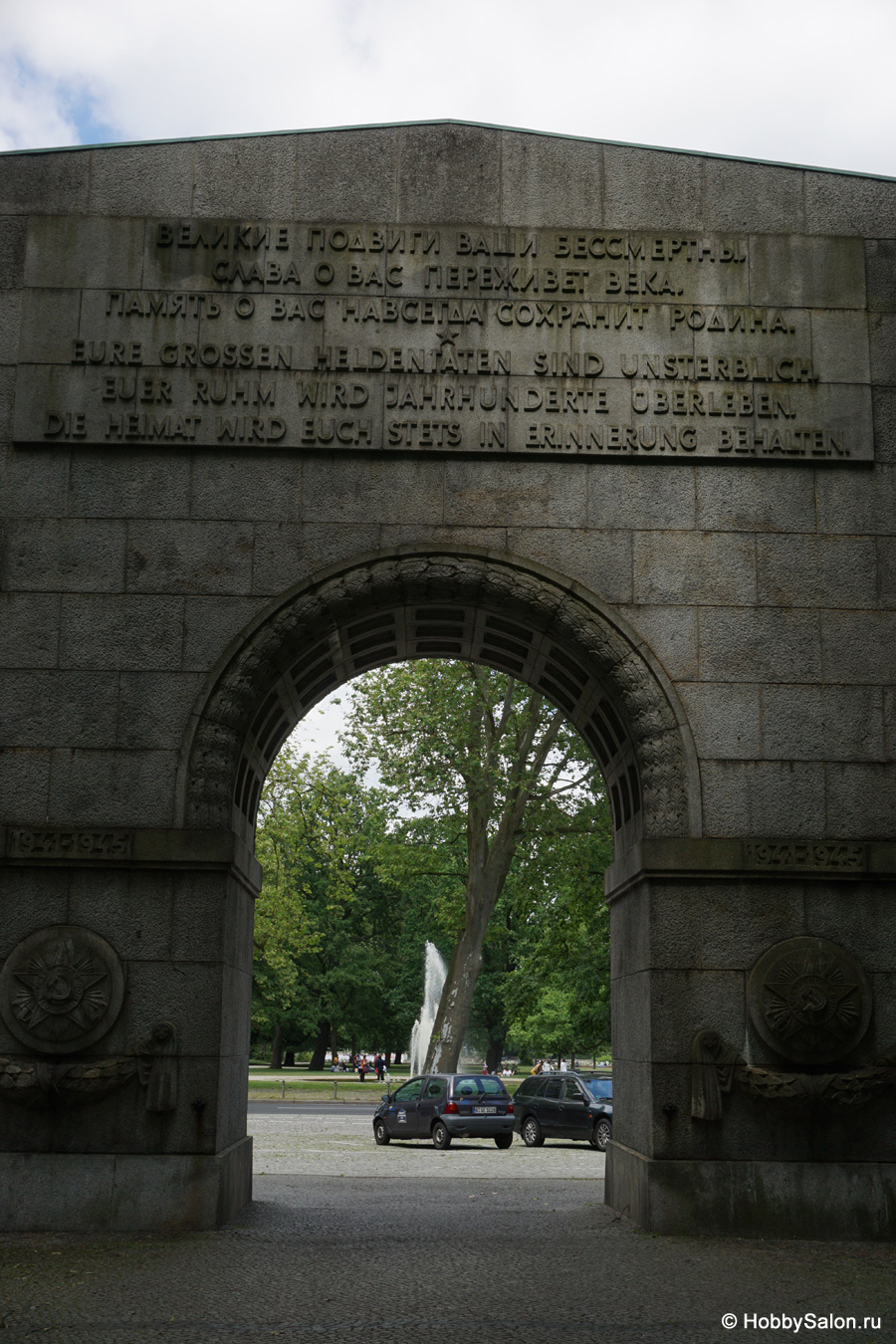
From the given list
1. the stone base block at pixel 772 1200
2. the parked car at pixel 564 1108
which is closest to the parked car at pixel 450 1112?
the parked car at pixel 564 1108

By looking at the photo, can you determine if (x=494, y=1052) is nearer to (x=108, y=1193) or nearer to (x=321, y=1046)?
(x=321, y=1046)

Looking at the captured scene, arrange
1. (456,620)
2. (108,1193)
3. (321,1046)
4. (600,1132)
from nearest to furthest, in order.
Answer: (108,1193), (456,620), (600,1132), (321,1046)

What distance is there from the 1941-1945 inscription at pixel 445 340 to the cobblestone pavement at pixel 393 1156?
29.7 feet

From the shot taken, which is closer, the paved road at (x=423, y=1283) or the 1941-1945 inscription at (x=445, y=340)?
the paved road at (x=423, y=1283)

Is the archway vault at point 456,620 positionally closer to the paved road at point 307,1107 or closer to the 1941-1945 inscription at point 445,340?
the 1941-1945 inscription at point 445,340

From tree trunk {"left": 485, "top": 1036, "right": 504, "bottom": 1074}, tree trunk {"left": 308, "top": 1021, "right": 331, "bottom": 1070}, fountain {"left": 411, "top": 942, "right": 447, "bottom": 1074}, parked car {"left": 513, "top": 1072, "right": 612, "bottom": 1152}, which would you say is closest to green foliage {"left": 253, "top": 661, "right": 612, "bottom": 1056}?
parked car {"left": 513, "top": 1072, "right": 612, "bottom": 1152}

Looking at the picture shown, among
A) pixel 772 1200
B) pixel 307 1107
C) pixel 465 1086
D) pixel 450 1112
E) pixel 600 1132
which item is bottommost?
pixel 307 1107

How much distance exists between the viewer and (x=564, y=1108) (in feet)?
83.8

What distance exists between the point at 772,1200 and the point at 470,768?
2094cm

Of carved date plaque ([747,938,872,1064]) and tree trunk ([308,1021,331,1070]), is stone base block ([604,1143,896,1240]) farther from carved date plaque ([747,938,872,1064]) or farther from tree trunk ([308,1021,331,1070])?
tree trunk ([308,1021,331,1070])

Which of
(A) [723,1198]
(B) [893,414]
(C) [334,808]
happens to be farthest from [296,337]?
(C) [334,808]

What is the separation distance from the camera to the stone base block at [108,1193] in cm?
1073

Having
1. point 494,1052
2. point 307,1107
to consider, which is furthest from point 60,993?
point 494,1052

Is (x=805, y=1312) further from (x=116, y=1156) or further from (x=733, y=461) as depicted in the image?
(x=733, y=461)
